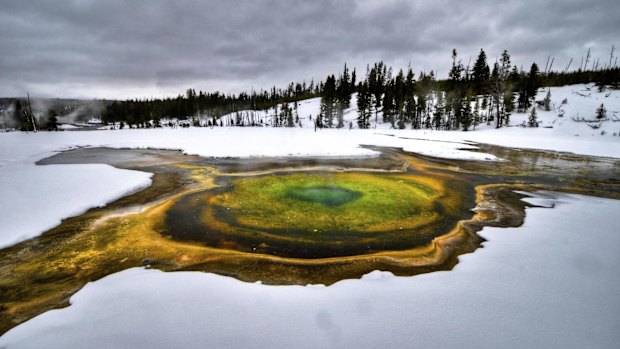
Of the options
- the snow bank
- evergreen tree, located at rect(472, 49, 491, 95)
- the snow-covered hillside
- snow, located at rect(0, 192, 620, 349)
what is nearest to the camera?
snow, located at rect(0, 192, 620, 349)

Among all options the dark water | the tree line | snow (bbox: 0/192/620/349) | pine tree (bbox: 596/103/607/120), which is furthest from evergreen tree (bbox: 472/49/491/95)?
snow (bbox: 0/192/620/349)

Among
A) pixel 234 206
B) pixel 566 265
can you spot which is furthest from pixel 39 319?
pixel 566 265

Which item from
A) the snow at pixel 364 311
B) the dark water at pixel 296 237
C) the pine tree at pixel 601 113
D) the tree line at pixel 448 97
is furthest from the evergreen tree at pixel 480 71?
the snow at pixel 364 311

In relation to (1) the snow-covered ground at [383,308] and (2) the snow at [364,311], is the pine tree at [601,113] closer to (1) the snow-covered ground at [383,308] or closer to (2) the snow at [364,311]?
(1) the snow-covered ground at [383,308]

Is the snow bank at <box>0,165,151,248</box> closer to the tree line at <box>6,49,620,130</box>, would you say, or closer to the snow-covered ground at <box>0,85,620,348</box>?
the snow-covered ground at <box>0,85,620,348</box>

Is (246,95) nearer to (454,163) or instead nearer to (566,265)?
(454,163)

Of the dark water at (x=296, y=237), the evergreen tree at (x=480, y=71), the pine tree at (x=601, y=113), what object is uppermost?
the evergreen tree at (x=480, y=71)

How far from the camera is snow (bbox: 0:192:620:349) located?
332cm

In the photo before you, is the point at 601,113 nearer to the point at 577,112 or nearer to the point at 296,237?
the point at 577,112

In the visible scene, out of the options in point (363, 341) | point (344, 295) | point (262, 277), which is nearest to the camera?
point (363, 341)

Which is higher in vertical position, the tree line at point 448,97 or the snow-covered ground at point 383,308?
the tree line at point 448,97

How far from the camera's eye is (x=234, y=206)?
30.0ft

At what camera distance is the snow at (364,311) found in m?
3.32

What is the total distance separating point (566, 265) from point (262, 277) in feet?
17.9
